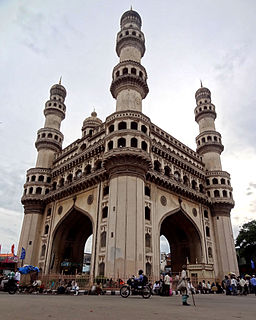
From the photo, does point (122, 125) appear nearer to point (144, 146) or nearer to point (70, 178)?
point (144, 146)

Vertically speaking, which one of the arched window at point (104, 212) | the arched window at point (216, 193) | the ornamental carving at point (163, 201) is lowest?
the arched window at point (104, 212)

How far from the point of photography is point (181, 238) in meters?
39.7

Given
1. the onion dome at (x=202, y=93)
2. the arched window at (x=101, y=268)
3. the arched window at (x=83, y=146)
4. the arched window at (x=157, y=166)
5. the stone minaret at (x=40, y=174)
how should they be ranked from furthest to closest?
the onion dome at (x=202, y=93) < the arched window at (x=83, y=146) < the stone minaret at (x=40, y=174) < the arched window at (x=157, y=166) < the arched window at (x=101, y=268)

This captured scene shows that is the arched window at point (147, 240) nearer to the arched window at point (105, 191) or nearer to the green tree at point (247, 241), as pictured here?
the arched window at point (105, 191)

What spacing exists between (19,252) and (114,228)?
1945 cm

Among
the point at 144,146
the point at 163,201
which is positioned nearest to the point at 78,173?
the point at 144,146

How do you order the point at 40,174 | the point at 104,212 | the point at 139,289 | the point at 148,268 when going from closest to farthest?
1. the point at 139,289
2. the point at 148,268
3. the point at 104,212
4. the point at 40,174

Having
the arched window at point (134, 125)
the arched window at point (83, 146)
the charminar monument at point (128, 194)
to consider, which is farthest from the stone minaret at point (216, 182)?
the arched window at point (83, 146)

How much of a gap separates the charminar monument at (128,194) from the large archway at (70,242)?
0.45 feet

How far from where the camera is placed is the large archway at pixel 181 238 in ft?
118

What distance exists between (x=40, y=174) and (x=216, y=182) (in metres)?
27.6

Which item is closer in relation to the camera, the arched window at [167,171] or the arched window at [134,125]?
the arched window at [134,125]

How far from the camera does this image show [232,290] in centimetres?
2283

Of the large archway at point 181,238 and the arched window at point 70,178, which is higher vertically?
the arched window at point 70,178
